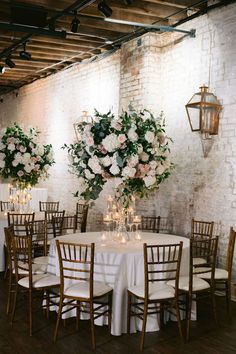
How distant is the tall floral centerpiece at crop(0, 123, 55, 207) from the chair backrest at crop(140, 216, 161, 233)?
6.17 feet

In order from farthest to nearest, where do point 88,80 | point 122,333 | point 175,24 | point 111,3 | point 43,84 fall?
point 43,84 < point 88,80 < point 175,24 < point 111,3 < point 122,333

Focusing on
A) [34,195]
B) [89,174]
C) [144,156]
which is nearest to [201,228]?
[144,156]

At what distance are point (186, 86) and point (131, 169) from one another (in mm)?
2597

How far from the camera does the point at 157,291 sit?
4.86m

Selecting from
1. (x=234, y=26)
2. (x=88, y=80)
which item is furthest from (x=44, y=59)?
(x=234, y=26)

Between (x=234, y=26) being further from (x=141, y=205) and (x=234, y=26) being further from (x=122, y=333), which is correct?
(x=122, y=333)

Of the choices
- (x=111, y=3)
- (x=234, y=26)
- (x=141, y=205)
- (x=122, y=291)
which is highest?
(x=111, y=3)

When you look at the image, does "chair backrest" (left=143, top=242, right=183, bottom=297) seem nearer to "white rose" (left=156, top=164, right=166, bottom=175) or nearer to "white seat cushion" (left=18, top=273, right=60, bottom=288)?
"white rose" (left=156, top=164, right=166, bottom=175)

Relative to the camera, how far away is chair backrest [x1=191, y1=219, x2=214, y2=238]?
652 centimetres

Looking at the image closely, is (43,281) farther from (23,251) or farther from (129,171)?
(129,171)

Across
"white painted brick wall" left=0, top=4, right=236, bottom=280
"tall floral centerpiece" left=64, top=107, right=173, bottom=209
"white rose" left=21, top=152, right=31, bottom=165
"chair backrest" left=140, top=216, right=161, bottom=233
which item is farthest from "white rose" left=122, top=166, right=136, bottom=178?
"white rose" left=21, top=152, right=31, bottom=165

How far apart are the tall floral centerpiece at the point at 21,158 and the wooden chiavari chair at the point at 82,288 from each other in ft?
9.34

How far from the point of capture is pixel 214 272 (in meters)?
5.37

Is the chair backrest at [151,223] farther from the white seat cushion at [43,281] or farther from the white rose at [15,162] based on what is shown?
the white seat cushion at [43,281]
